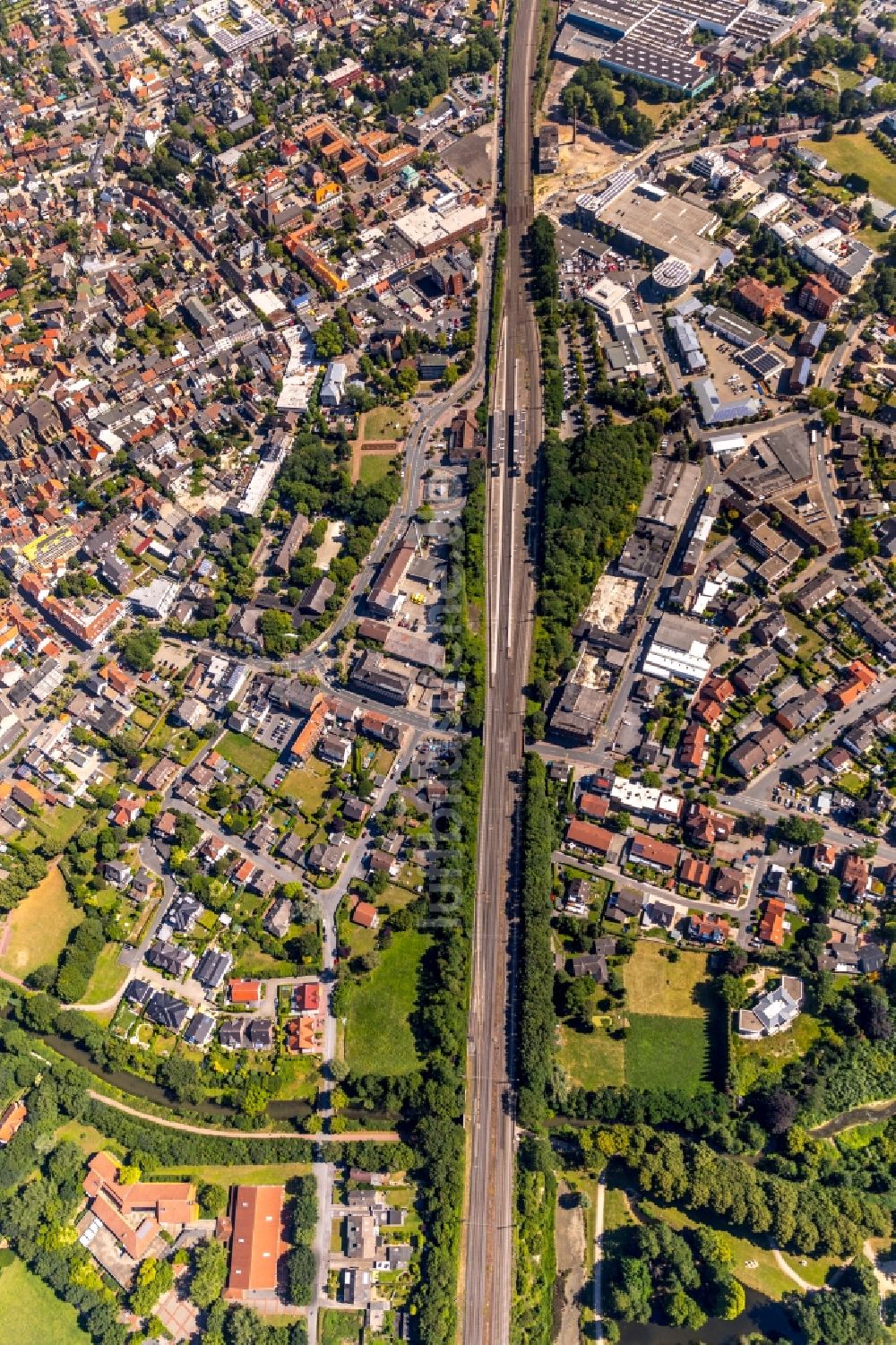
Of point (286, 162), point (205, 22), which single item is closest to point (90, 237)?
point (286, 162)

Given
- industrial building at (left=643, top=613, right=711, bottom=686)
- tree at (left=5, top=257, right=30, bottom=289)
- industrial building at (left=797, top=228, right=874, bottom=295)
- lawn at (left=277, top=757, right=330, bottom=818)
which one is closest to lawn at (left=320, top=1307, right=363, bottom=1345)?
lawn at (left=277, top=757, right=330, bottom=818)

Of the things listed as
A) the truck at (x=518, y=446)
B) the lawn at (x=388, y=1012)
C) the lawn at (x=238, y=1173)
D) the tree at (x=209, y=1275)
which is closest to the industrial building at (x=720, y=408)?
the truck at (x=518, y=446)

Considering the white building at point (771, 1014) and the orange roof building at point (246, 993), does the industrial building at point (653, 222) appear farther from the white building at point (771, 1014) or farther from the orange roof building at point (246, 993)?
the orange roof building at point (246, 993)

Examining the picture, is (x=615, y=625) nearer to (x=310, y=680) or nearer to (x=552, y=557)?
(x=552, y=557)

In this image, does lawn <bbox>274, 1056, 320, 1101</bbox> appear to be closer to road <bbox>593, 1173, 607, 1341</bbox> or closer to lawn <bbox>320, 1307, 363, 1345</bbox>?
lawn <bbox>320, 1307, 363, 1345</bbox>

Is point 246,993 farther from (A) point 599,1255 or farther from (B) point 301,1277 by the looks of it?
(A) point 599,1255

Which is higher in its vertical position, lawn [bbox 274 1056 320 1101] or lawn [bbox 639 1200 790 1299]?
lawn [bbox 639 1200 790 1299]
